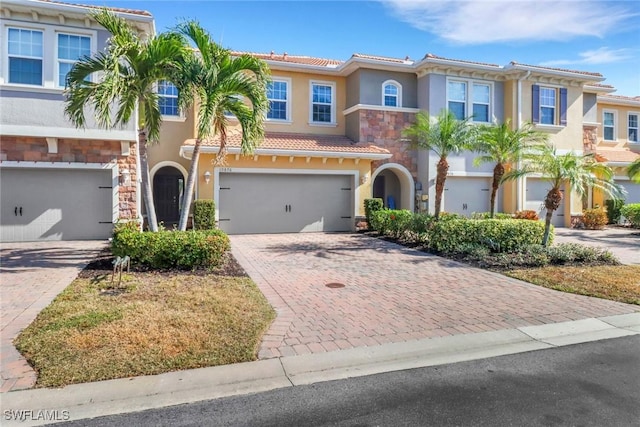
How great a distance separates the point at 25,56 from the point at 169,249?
8.57 m

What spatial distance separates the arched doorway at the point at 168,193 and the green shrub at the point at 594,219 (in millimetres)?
19866

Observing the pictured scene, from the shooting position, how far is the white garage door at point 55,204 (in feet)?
41.3

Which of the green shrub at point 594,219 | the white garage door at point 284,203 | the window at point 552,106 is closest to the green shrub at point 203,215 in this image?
the white garage door at point 284,203

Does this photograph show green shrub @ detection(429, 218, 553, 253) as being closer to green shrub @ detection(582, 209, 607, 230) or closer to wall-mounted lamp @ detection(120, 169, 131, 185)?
green shrub @ detection(582, 209, 607, 230)

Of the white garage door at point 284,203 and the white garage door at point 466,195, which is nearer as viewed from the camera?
the white garage door at point 284,203

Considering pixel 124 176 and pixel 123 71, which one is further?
pixel 124 176

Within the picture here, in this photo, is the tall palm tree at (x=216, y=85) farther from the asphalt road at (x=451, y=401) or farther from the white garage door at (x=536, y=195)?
the white garage door at (x=536, y=195)

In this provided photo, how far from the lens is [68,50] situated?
12.4m

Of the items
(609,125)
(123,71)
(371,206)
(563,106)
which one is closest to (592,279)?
(371,206)

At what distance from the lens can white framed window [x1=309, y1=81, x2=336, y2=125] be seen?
1838cm

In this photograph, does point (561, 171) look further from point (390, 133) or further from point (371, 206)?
→ point (390, 133)

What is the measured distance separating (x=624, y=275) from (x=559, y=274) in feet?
4.79

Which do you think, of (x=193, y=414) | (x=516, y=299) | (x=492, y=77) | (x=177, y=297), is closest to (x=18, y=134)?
(x=177, y=297)

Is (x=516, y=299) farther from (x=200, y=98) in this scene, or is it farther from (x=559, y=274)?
(x=200, y=98)
